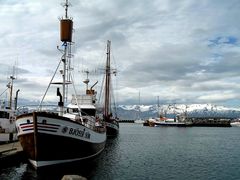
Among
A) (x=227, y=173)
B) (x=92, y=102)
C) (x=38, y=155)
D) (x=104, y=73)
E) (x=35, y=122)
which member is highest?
(x=104, y=73)

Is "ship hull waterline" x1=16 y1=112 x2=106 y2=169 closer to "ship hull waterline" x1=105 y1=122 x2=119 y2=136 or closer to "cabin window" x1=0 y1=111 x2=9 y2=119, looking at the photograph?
"cabin window" x1=0 y1=111 x2=9 y2=119

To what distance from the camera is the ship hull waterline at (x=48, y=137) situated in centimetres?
2634

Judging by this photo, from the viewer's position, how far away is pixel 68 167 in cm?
2922

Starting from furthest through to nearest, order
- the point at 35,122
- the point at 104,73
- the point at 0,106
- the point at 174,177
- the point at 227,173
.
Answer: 1. the point at 104,73
2. the point at 0,106
3. the point at 227,173
4. the point at 174,177
5. the point at 35,122

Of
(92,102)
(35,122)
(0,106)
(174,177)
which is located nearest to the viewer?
(35,122)

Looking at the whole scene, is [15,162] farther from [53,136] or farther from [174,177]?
[174,177]

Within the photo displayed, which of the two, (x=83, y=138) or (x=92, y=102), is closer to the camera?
(x=83, y=138)

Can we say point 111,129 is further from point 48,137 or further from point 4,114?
point 48,137

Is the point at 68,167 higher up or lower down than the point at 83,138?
lower down

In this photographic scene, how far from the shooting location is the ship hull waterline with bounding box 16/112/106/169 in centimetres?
2634

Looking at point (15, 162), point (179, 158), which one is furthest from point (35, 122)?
point (179, 158)

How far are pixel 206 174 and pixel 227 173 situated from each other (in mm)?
2492

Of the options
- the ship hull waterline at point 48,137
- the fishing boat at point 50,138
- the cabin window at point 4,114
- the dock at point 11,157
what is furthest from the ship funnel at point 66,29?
the cabin window at point 4,114

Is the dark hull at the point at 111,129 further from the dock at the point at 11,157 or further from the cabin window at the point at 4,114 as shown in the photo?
the dock at the point at 11,157
